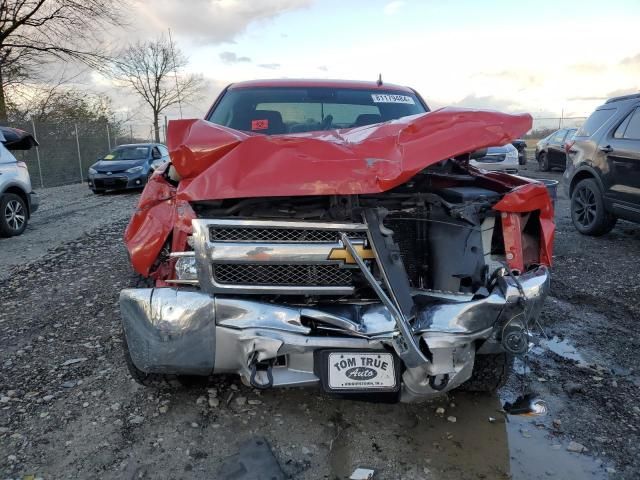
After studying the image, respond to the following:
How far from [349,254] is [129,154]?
14.2 m

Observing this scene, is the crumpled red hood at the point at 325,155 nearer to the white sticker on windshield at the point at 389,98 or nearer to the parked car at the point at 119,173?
the white sticker on windshield at the point at 389,98

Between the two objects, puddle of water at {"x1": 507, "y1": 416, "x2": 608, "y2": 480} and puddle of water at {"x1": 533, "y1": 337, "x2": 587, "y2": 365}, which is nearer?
puddle of water at {"x1": 507, "y1": 416, "x2": 608, "y2": 480}

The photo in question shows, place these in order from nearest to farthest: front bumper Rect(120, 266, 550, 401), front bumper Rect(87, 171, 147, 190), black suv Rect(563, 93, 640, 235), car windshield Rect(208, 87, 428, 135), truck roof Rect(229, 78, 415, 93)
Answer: front bumper Rect(120, 266, 550, 401) < car windshield Rect(208, 87, 428, 135) < truck roof Rect(229, 78, 415, 93) < black suv Rect(563, 93, 640, 235) < front bumper Rect(87, 171, 147, 190)

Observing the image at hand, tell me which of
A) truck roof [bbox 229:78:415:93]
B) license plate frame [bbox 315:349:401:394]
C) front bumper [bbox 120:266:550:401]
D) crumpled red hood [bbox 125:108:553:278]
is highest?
truck roof [bbox 229:78:415:93]

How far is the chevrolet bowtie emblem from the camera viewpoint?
7.85 ft

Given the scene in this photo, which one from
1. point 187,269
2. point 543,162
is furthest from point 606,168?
point 543,162

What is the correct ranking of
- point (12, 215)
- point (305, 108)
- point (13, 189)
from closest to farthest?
1. point (305, 108)
2. point (12, 215)
3. point (13, 189)

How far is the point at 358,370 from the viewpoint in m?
2.33

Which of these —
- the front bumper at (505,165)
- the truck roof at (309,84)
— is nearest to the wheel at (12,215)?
the truck roof at (309,84)

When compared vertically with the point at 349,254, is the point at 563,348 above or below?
below

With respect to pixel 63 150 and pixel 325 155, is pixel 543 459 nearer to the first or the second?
pixel 325 155

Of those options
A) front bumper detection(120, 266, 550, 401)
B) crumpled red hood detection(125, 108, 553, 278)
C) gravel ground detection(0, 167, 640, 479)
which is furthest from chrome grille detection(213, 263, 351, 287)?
gravel ground detection(0, 167, 640, 479)

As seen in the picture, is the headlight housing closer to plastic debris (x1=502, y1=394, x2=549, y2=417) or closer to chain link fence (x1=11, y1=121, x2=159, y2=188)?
plastic debris (x1=502, y1=394, x2=549, y2=417)

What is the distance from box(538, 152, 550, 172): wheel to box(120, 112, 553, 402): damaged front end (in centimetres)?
1769
